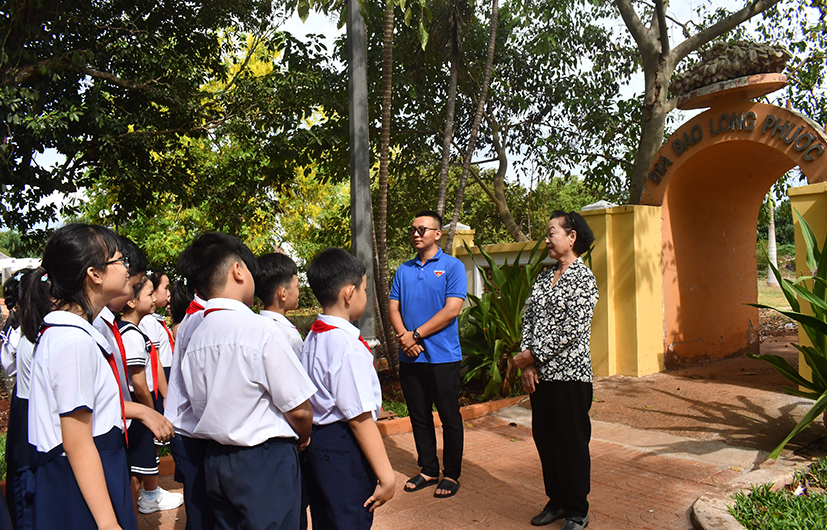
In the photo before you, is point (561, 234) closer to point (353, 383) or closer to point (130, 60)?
point (353, 383)

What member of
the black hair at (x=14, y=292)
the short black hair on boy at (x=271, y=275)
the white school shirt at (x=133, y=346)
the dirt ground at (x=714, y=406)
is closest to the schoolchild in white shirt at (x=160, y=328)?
the white school shirt at (x=133, y=346)

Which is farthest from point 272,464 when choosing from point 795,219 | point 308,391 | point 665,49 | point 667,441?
point 665,49

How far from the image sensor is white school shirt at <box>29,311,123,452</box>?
6.87ft

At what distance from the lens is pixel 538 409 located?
3.84 meters

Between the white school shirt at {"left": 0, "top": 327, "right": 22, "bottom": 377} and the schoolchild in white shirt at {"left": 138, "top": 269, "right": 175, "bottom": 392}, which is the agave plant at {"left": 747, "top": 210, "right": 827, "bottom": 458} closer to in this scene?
the schoolchild in white shirt at {"left": 138, "top": 269, "right": 175, "bottom": 392}

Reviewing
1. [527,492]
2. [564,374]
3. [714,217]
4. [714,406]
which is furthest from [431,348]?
[714,217]

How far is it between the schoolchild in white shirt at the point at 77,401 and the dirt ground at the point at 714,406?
483 centimetres

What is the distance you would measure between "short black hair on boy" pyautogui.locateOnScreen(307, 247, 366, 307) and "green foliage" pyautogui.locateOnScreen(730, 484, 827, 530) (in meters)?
2.68

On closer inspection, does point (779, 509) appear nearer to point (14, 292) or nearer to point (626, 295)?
point (14, 292)

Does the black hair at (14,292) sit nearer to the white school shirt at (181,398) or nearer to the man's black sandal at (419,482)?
the white school shirt at (181,398)

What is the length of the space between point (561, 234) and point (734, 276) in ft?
23.3

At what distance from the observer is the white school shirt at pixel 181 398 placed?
242 centimetres

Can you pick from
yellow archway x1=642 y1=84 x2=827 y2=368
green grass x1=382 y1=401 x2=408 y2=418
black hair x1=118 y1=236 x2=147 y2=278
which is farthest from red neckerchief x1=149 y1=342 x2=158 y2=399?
yellow archway x1=642 y1=84 x2=827 y2=368

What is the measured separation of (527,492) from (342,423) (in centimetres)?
231
